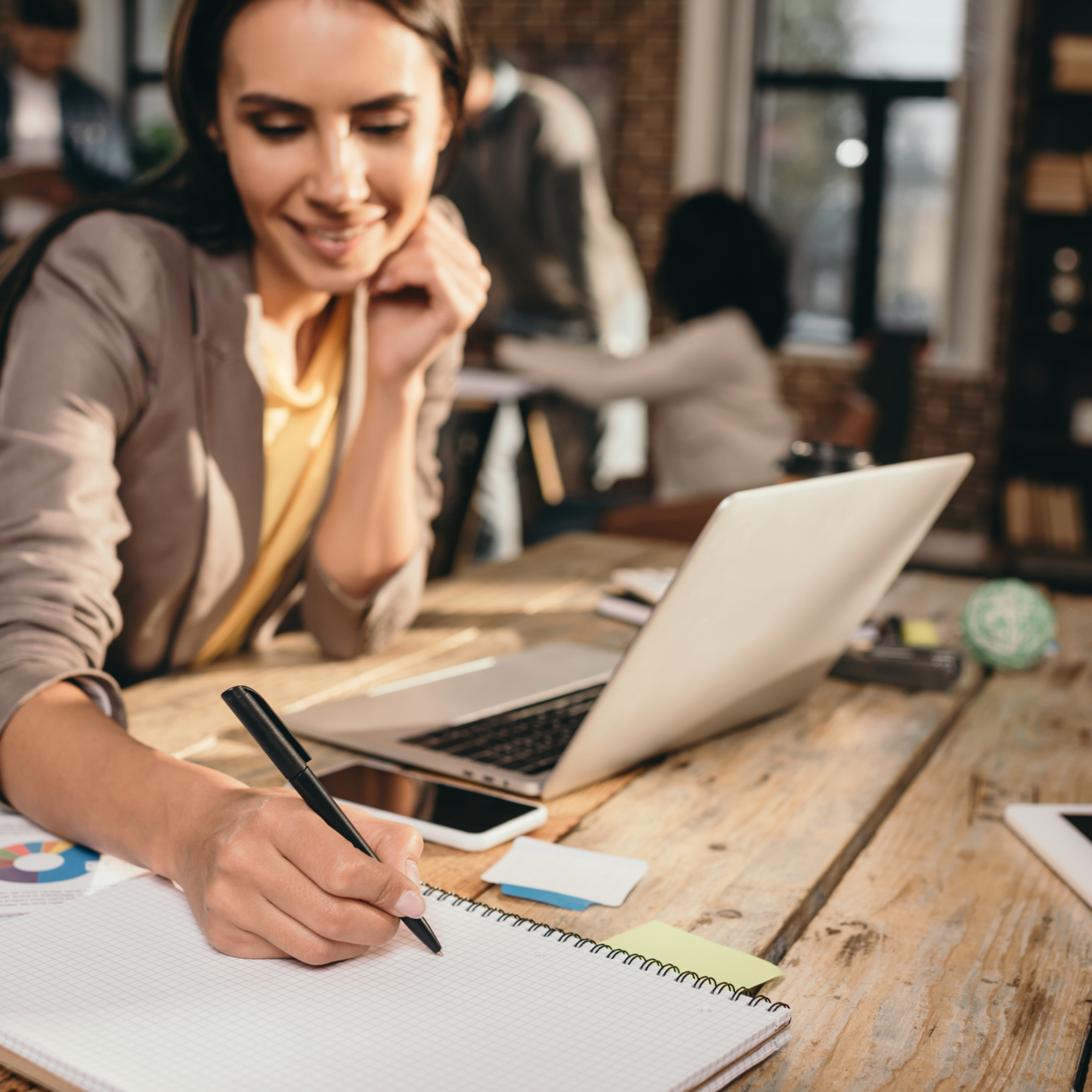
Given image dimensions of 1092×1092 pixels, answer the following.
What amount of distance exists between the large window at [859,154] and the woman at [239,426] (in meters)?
4.82

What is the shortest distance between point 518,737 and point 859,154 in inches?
213

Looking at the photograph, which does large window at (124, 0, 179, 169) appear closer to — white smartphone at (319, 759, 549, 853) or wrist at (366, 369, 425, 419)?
wrist at (366, 369, 425, 419)

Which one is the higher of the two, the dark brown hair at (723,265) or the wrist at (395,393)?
the dark brown hair at (723,265)

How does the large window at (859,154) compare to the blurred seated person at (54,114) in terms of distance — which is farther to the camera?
the large window at (859,154)

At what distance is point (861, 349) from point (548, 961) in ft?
17.4

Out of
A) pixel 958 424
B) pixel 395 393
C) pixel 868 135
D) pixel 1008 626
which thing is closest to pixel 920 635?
pixel 1008 626

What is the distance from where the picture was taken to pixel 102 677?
970 mm

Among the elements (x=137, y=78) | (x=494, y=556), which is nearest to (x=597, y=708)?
(x=494, y=556)

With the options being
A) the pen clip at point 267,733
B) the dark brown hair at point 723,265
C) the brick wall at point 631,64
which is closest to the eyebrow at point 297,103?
the pen clip at point 267,733

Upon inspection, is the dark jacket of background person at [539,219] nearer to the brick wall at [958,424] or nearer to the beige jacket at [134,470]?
the brick wall at [958,424]

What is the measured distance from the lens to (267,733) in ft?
2.35

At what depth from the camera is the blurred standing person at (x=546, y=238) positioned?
4.36 metres

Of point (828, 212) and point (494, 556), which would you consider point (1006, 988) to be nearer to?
point (494, 556)

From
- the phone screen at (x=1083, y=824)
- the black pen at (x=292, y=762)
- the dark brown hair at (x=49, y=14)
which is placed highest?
the dark brown hair at (x=49, y=14)
